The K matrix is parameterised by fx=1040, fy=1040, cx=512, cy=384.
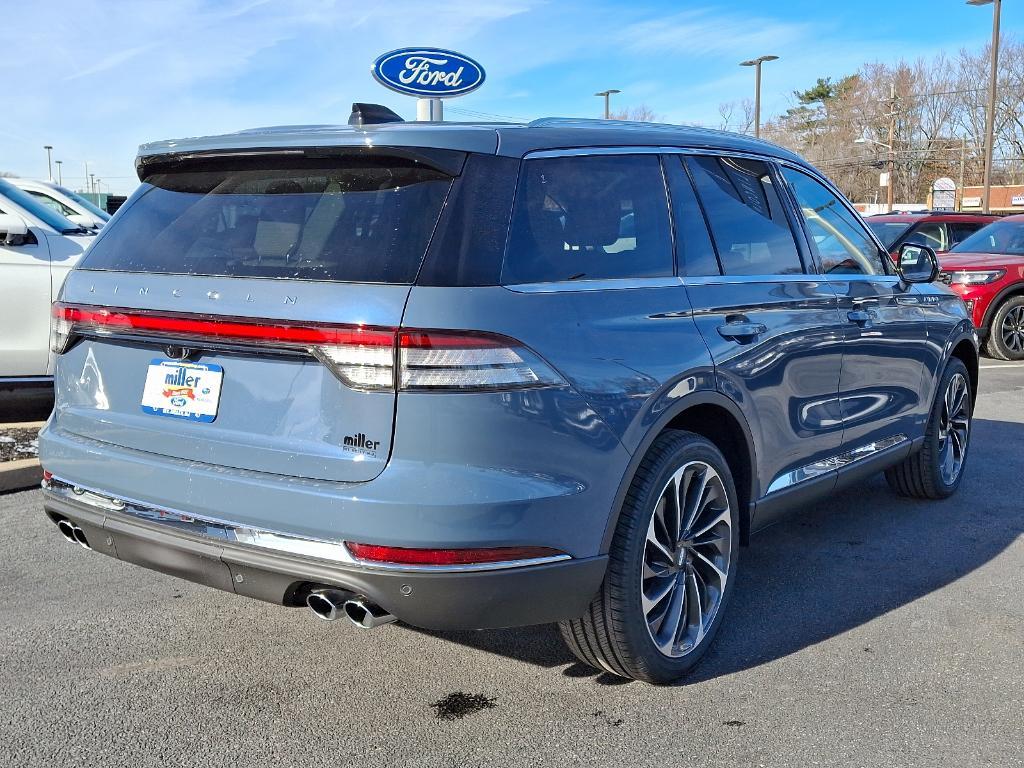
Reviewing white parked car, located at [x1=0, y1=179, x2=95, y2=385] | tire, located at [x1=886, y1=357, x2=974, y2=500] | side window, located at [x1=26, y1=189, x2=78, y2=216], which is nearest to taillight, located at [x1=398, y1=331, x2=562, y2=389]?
tire, located at [x1=886, y1=357, x2=974, y2=500]

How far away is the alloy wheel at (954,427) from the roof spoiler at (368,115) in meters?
3.58

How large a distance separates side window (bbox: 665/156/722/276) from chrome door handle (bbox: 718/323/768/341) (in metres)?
0.21

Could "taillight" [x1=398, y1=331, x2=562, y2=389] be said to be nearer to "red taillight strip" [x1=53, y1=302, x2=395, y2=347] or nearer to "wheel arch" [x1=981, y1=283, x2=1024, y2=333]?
"red taillight strip" [x1=53, y1=302, x2=395, y2=347]

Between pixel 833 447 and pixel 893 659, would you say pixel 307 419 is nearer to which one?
pixel 893 659

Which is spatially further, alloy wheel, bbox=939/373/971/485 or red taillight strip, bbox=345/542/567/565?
alloy wheel, bbox=939/373/971/485

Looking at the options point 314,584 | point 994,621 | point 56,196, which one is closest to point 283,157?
point 314,584

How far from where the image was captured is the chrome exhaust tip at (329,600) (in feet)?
9.26

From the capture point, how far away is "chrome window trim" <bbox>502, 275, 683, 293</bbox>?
9.31 feet

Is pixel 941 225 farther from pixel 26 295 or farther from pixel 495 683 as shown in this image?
pixel 495 683

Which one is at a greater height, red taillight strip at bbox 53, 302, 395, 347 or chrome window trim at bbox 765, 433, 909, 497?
red taillight strip at bbox 53, 302, 395, 347

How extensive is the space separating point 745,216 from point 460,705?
2.09 m

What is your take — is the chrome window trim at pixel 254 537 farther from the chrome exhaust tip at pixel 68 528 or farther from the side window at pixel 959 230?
the side window at pixel 959 230

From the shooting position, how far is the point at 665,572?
3.38 metres

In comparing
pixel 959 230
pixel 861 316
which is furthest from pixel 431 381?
pixel 959 230
